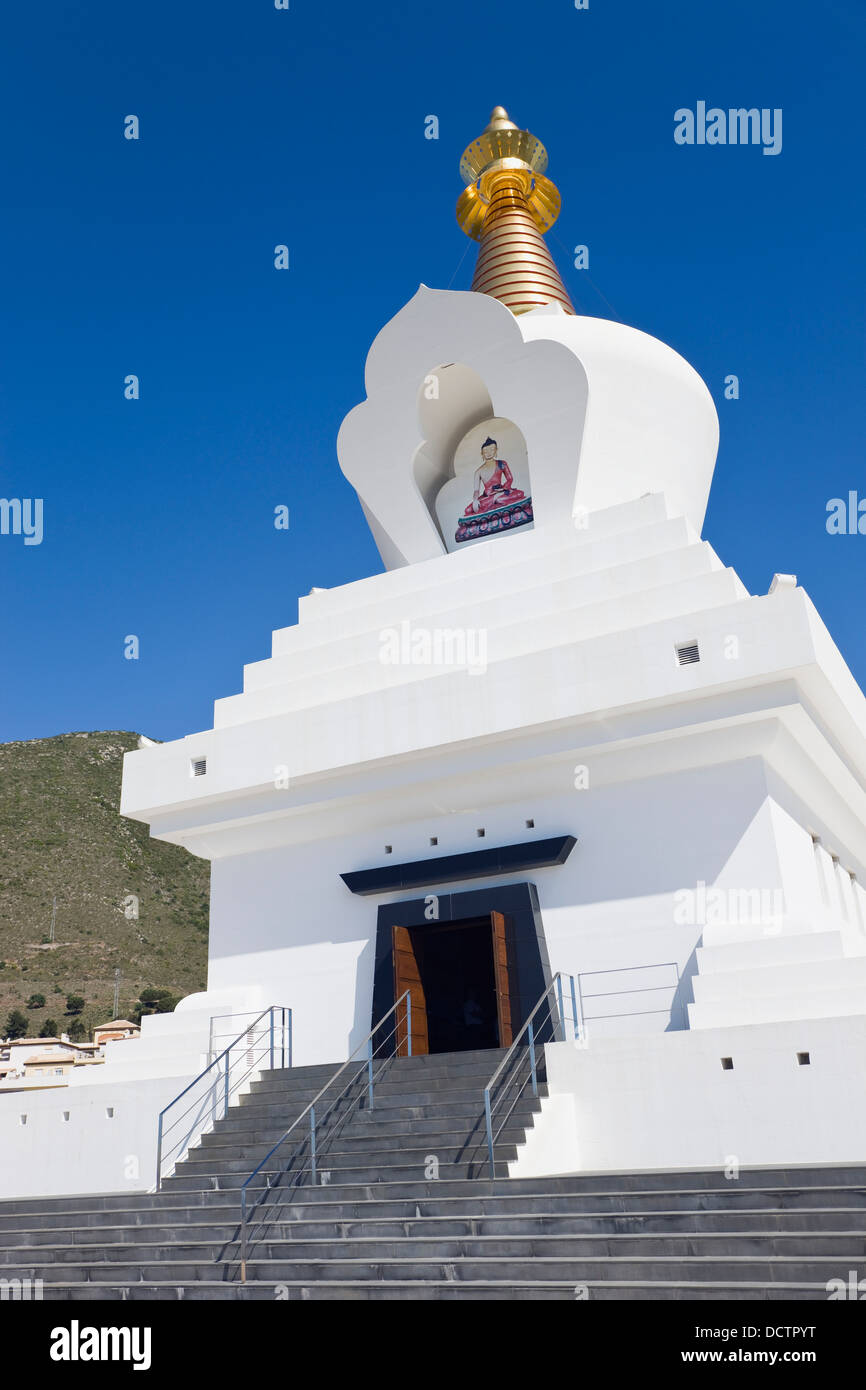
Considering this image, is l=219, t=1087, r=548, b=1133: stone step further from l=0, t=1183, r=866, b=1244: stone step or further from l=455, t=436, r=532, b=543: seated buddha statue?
l=455, t=436, r=532, b=543: seated buddha statue

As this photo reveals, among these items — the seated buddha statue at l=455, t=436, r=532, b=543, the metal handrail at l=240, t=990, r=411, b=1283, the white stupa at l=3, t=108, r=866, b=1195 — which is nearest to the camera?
the metal handrail at l=240, t=990, r=411, b=1283

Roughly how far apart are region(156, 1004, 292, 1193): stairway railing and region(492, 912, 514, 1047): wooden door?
2599 millimetres

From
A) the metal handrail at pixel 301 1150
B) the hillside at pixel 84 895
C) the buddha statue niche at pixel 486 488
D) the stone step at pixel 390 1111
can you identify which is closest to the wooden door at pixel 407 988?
the metal handrail at pixel 301 1150

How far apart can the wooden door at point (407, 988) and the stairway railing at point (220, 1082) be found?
1440mm

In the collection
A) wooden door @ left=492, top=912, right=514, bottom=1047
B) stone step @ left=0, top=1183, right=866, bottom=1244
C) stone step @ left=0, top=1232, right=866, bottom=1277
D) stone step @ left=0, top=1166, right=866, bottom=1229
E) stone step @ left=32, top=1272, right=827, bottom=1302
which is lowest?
stone step @ left=32, top=1272, right=827, bottom=1302

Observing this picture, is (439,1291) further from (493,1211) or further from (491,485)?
(491,485)

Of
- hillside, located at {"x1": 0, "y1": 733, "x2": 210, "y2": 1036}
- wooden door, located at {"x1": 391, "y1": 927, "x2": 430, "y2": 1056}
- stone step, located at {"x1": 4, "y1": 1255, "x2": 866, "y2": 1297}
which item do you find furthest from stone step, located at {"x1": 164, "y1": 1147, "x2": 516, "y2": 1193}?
hillside, located at {"x1": 0, "y1": 733, "x2": 210, "y2": 1036}

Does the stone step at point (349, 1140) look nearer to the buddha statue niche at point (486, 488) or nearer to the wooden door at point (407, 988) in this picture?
the wooden door at point (407, 988)

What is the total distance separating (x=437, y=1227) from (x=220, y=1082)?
458 cm

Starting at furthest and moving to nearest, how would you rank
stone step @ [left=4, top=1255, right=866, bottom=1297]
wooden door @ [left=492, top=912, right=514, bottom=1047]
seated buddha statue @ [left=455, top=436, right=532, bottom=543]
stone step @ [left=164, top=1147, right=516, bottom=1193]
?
seated buddha statue @ [left=455, top=436, right=532, bottom=543]
wooden door @ [left=492, top=912, right=514, bottom=1047]
stone step @ [left=164, top=1147, right=516, bottom=1193]
stone step @ [left=4, top=1255, right=866, bottom=1297]

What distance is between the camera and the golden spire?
18984 millimetres

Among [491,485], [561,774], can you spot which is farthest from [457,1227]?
[491,485]

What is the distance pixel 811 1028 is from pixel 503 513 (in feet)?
28.8
